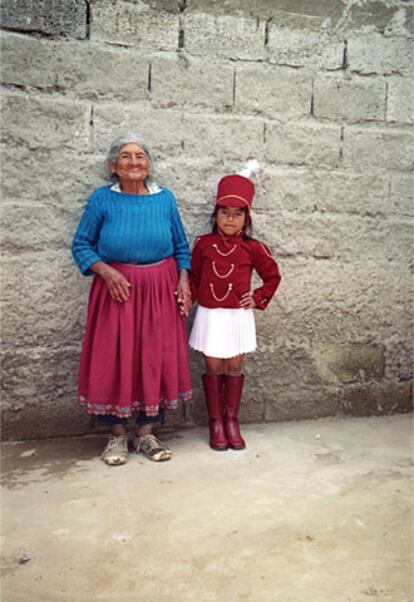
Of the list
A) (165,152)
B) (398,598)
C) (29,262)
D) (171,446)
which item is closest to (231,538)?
(398,598)

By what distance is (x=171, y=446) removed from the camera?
342 cm

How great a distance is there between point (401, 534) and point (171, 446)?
133cm

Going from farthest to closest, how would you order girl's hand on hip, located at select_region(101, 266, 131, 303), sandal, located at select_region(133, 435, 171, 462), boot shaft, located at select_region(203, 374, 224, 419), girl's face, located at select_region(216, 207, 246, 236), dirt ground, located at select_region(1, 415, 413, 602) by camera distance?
boot shaft, located at select_region(203, 374, 224, 419) < girl's face, located at select_region(216, 207, 246, 236) < sandal, located at select_region(133, 435, 171, 462) < girl's hand on hip, located at select_region(101, 266, 131, 303) < dirt ground, located at select_region(1, 415, 413, 602)

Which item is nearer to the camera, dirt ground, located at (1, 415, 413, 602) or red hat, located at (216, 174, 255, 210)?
dirt ground, located at (1, 415, 413, 602)

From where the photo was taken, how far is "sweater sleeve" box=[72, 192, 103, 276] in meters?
3.14

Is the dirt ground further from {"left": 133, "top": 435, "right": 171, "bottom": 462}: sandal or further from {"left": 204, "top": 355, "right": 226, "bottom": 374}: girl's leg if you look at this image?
{"left": 204, "top": 355, "right": 226, "bottom": 374}: girl's leg

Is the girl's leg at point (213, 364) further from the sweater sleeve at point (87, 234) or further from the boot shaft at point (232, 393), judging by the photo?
the sweater sleeve at point (87, 234)

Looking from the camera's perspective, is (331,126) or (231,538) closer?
(231,538)

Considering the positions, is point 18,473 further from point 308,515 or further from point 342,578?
point 342,578

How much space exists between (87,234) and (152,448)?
1.13m

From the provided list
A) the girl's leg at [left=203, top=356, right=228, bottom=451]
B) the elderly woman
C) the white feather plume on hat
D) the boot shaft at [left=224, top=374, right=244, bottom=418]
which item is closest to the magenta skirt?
the elderly woman

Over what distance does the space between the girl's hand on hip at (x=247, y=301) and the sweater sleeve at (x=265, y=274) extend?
20 millimetres

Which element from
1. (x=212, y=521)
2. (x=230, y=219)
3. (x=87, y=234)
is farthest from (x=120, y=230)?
(x=212, y=521)

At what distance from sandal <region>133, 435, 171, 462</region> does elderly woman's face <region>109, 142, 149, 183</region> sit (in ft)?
4.38
